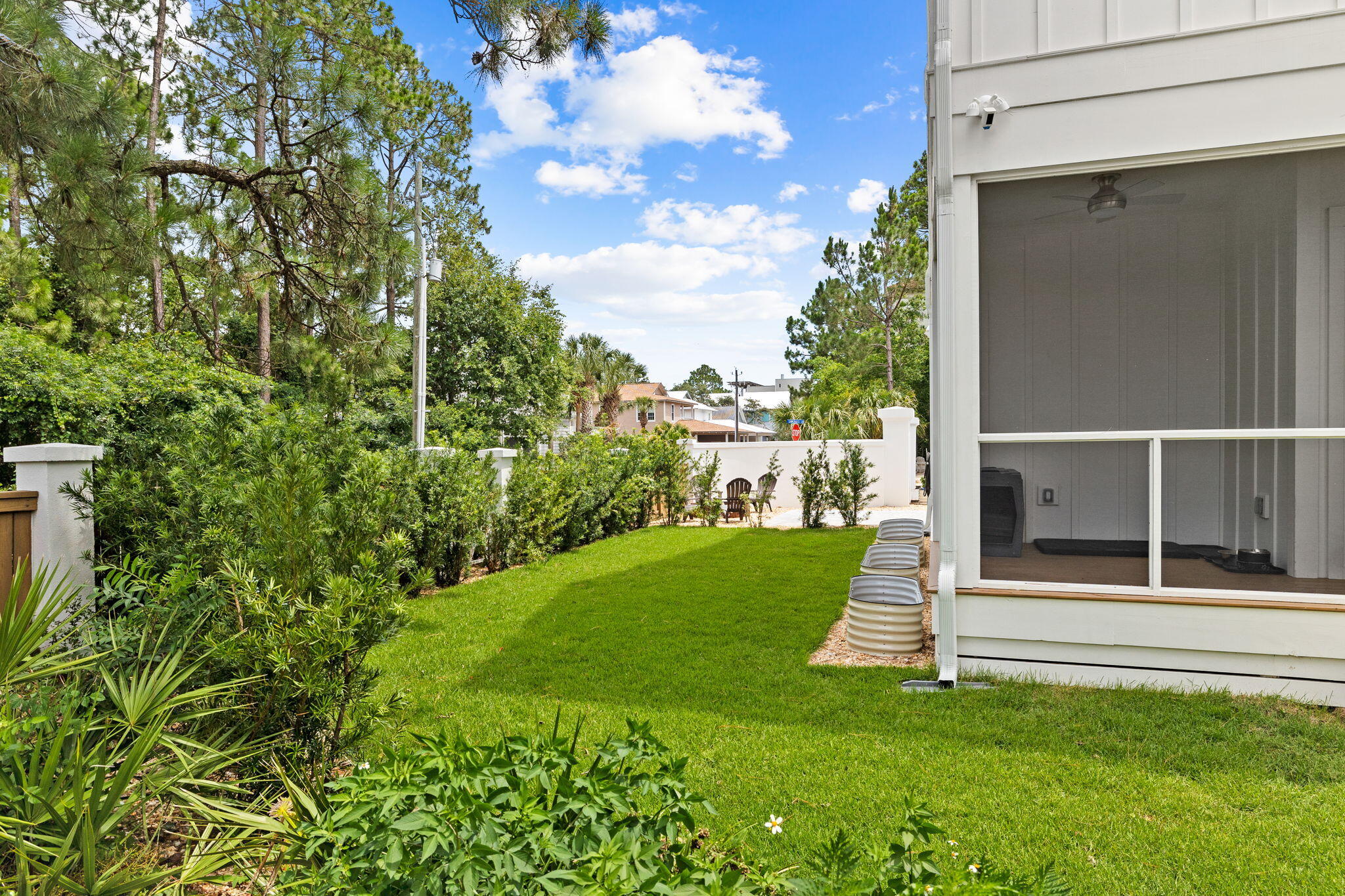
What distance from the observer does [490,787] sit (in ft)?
5.82

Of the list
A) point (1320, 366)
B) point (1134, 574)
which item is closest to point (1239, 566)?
point (1134, 574)

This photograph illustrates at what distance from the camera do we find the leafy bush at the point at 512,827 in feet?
5.02

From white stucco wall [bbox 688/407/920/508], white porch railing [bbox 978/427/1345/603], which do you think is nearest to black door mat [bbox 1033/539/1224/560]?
white porch railing [bbox 978/427/1345/603]

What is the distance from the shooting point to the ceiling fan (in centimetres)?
446

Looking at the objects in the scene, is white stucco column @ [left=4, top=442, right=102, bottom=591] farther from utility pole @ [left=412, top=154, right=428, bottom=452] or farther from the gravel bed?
utility pole @ [left=412, top=154, right=428, bottom=452]

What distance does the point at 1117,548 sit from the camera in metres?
5.30

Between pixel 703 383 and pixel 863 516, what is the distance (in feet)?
228

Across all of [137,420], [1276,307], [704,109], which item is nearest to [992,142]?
[1276,307]

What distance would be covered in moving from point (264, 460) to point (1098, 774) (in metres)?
4.12

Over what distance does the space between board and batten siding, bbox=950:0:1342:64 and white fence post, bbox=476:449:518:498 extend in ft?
20.3

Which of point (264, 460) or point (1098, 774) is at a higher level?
point (264, 460)

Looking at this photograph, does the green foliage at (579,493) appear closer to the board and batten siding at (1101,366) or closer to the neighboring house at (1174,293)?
the neighboring house at (1174,293)

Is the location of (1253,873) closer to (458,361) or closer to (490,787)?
(490,787)

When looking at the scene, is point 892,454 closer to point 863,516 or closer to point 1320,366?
point 863,516
